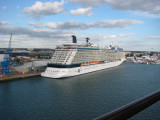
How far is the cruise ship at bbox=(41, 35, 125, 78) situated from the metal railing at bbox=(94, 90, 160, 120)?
10.9 metres

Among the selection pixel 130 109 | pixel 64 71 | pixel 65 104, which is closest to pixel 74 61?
pixel 64 71

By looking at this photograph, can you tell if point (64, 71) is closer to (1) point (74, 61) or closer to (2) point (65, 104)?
(1) point (74, 61)

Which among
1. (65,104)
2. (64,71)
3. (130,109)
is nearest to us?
(130,109)

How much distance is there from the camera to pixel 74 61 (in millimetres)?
12703

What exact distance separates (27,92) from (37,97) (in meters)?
1.10

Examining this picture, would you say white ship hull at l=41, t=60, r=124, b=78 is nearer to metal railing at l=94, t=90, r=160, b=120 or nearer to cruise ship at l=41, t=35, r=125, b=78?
cruise ship at l=41, t=35, r=125, b=78

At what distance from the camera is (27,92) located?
310 inches

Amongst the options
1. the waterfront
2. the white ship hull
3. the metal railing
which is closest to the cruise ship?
the white ship hull

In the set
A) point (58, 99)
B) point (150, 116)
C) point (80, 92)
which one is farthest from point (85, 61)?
point (150, 116)

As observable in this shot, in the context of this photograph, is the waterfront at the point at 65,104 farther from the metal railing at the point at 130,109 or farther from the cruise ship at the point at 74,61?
the metal railing at the point at 130,109

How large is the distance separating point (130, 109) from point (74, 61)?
40.0 feet

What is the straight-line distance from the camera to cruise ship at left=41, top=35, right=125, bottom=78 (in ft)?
38.7

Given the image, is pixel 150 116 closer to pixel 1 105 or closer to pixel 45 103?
pixel 45 103

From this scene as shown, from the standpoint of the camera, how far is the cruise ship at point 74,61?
11.8m
